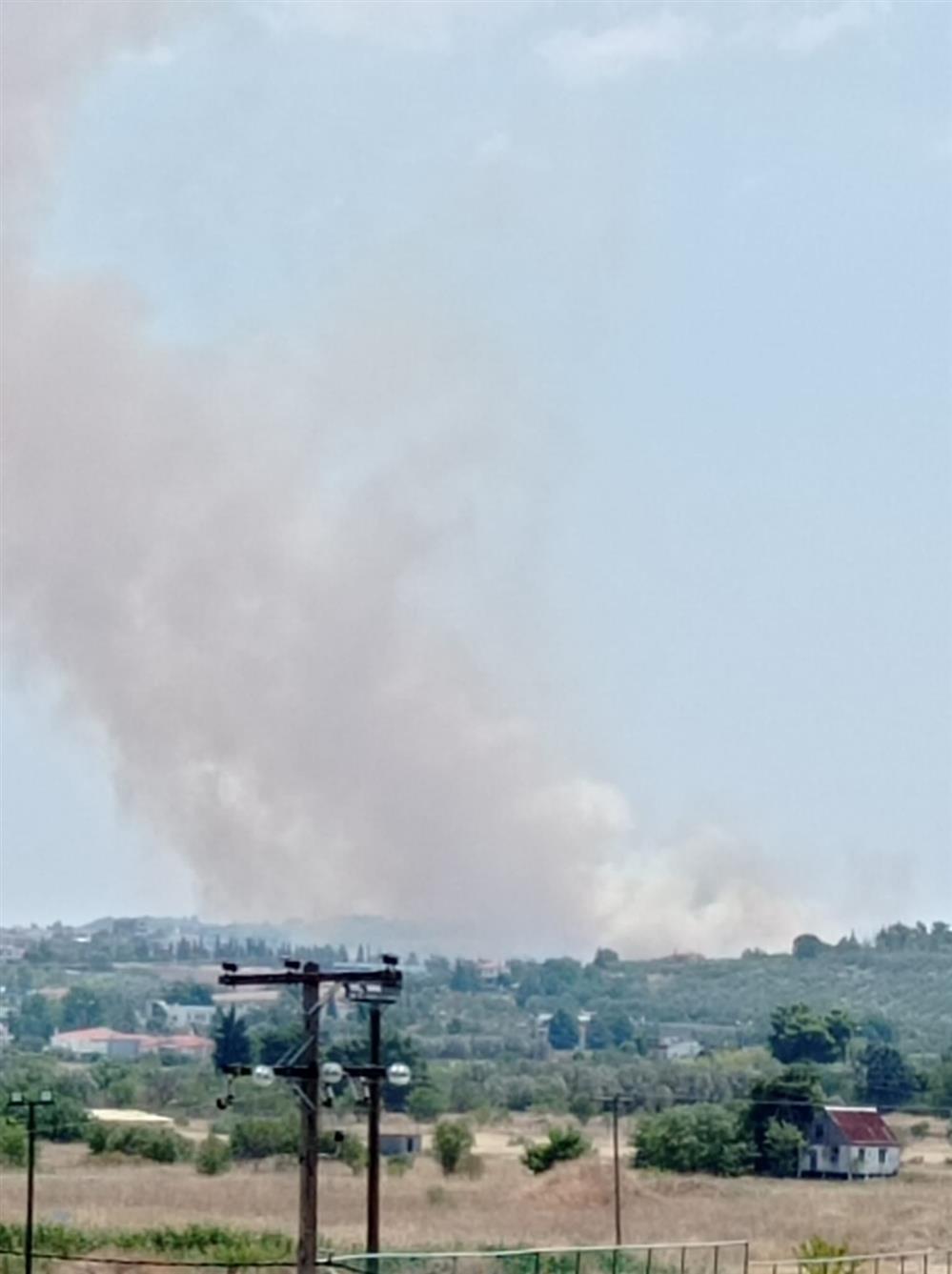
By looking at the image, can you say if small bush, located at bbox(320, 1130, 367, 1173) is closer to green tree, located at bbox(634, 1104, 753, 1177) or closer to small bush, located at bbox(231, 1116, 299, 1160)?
small bush, located at bbox(231, 1116, 299, 1160)

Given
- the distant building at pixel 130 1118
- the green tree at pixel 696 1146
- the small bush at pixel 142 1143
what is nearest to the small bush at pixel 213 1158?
the small bush at pixel 142 1143

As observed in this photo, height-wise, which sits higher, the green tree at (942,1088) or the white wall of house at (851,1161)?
the green tree at (942,1088)

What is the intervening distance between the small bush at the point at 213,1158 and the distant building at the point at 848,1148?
2334 cm

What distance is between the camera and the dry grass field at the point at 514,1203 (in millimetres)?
81250

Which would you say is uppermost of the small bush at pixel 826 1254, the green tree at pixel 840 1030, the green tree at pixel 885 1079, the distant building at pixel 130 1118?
the green tree at pixel 840 1030

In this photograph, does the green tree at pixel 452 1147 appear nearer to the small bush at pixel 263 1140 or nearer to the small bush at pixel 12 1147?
the small bush at pixel 263 1140

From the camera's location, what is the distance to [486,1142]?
4838 inches

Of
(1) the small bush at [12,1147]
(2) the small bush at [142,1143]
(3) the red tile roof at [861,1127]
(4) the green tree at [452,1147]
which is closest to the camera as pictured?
(1) the small bush at [12,1147]

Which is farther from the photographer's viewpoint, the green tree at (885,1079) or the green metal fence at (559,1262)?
the green tree at (885,1079)

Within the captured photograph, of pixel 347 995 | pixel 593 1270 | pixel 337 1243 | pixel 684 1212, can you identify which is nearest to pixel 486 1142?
pixel 684 1212

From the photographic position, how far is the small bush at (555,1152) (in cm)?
10375

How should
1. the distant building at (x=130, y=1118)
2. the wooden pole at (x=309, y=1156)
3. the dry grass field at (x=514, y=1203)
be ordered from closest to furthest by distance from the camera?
the wooden pole at (x=309, y=1156)
the dry grass field at (x=514, y=1203)
the distant building at (x=130, y=1118)

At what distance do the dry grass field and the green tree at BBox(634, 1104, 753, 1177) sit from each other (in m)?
2.38

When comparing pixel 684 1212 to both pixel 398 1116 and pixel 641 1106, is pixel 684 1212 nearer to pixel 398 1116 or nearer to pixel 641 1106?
pixel 398 1116
